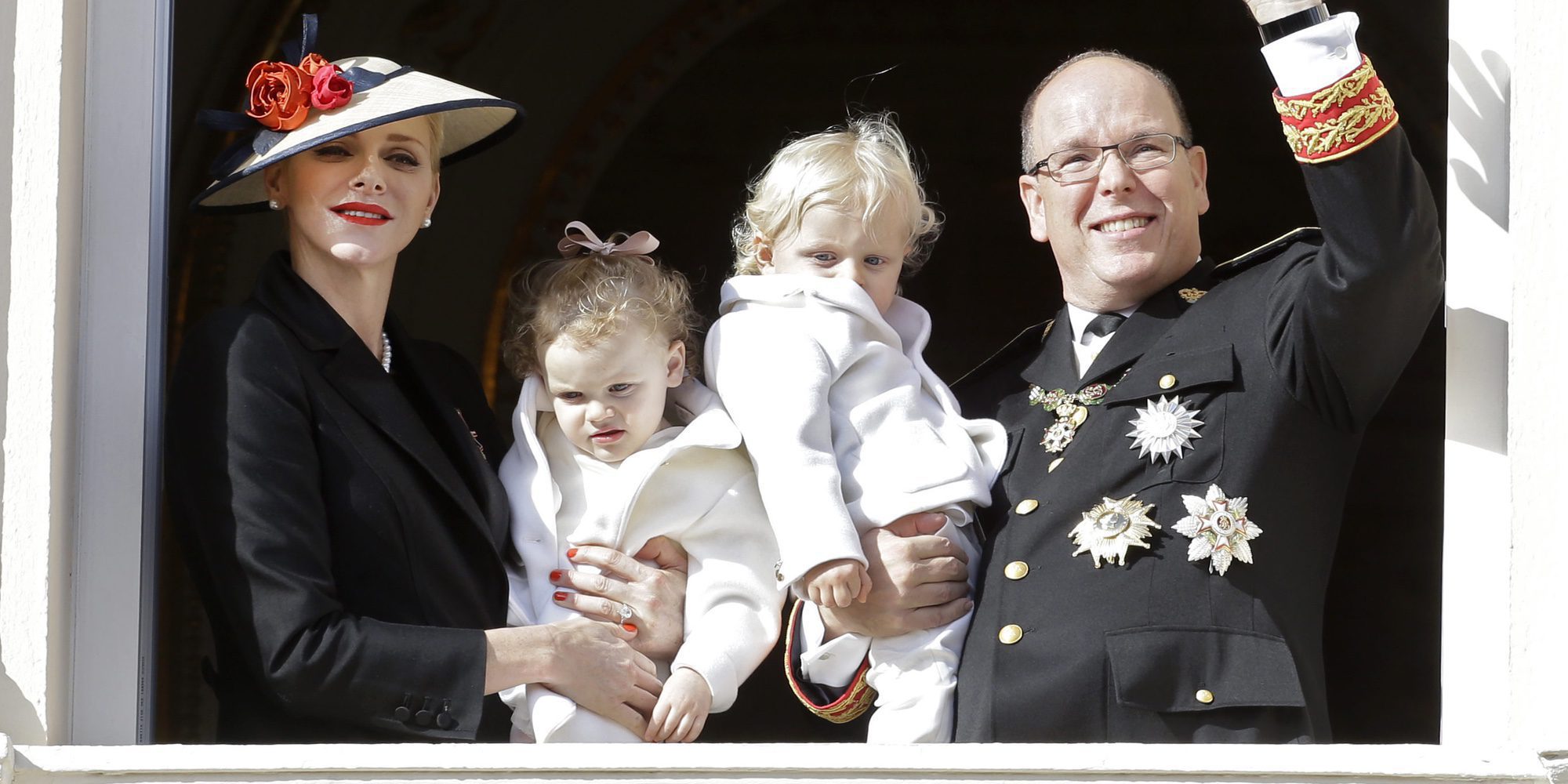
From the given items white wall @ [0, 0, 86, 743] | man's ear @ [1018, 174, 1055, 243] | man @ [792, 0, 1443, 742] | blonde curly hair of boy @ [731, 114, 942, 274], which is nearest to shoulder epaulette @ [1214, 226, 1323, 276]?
man @ [792, 0, 1443, 742]

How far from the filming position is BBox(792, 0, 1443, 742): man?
114 inches

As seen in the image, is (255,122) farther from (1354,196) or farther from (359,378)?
(1354,196)

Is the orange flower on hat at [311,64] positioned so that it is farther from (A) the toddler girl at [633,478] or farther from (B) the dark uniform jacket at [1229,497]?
(B) the dark uniform jacket at [1229,497]

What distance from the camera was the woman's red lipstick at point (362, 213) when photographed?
10.8 ft

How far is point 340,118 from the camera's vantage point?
327 centimetres

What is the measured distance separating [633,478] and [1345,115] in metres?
1.18

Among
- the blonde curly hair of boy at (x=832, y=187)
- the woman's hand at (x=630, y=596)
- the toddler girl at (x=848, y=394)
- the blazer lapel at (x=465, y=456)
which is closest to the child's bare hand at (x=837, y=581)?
the toddler girl at (x=848, y=394)

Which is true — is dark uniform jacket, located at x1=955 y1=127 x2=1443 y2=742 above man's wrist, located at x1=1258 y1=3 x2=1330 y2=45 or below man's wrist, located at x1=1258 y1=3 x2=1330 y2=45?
below

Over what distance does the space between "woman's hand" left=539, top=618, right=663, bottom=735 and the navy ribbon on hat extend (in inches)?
34.7

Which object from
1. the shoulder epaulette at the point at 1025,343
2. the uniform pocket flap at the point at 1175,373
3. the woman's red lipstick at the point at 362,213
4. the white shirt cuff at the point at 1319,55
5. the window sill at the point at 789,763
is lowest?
the window sill at the point at 789,763

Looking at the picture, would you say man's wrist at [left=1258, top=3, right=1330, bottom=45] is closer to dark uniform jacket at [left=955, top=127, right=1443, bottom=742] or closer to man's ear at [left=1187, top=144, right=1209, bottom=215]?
dark uniform jacket at [left=955, top=127, right=1443, bottom=742]

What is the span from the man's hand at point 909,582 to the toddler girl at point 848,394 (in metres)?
Result: 0.03

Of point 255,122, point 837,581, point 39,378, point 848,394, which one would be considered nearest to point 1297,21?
point 848,394

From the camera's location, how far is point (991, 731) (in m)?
3.08
